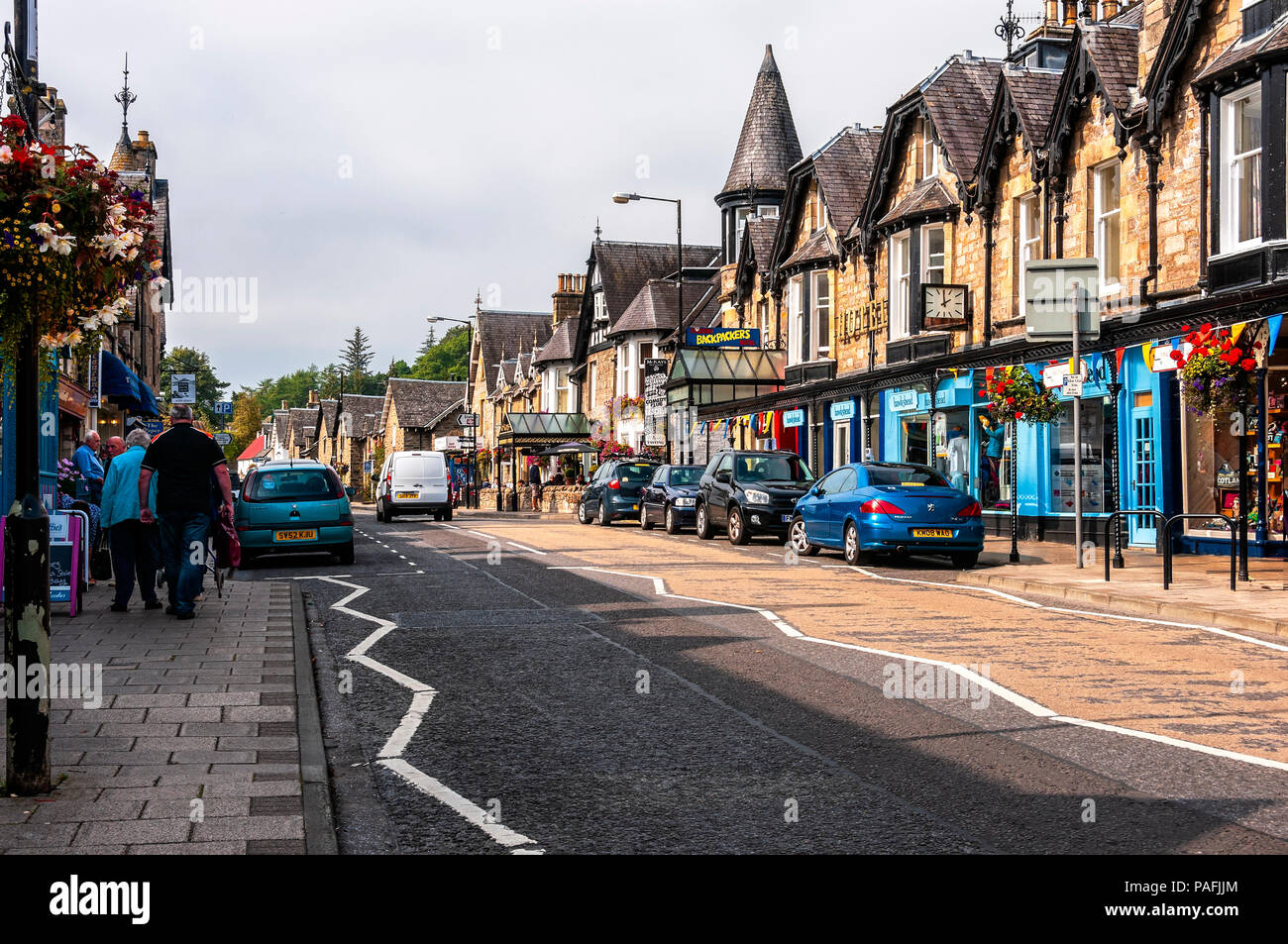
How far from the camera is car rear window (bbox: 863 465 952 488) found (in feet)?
61.0

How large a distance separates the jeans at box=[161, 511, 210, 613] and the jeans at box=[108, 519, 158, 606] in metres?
0.84

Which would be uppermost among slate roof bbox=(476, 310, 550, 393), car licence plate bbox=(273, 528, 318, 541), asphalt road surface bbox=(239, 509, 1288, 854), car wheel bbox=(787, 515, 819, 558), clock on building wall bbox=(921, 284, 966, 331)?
slate roof bbox=(476, 310, 550, 393)

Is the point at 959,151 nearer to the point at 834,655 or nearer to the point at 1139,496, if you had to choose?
the point at 1139,496

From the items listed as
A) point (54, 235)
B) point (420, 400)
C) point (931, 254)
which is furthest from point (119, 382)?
point (420, 400)

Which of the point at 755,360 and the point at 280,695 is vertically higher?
the point at 755,360

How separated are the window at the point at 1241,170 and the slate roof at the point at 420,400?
7858cm

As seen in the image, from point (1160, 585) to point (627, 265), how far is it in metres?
47.7

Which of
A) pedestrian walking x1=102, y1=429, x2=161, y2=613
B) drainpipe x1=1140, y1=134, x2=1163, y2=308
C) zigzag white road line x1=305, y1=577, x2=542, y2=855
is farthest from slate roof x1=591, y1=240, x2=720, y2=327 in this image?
zigzag white road line x1=305, y1=577, x2=542, y2=855

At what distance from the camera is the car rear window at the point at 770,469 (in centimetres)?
2453

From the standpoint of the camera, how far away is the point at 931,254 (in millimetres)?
28875

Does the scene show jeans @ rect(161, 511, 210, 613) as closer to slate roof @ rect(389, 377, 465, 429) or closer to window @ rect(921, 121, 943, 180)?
window @ rect(921, 121, 943, 180)
